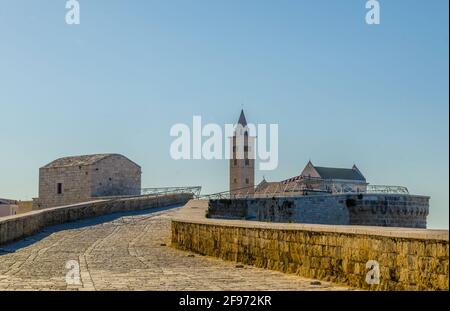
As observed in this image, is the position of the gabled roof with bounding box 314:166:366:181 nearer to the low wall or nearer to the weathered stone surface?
the low wall

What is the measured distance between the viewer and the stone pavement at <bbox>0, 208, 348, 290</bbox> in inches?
370

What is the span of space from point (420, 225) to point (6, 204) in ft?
155

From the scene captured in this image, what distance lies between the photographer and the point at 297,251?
10.7 m

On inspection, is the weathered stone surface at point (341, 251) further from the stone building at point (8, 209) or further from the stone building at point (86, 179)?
the stone building at point (8, 209)

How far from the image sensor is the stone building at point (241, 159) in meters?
94.9

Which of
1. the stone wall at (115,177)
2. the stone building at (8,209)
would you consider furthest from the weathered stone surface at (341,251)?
the stone building at (8,209)

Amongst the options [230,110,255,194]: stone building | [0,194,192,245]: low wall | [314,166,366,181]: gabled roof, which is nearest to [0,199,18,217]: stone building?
[0,194,192,245]: low wall

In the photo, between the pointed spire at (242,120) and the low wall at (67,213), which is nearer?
the low wall at (67,213)

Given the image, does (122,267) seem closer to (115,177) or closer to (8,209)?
(115,177)

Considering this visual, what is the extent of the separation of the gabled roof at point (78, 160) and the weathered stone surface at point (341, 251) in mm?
32587

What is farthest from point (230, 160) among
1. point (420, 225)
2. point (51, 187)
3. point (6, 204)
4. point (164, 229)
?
point (164, 229)

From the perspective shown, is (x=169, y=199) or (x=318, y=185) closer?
(x=169, y=199)
